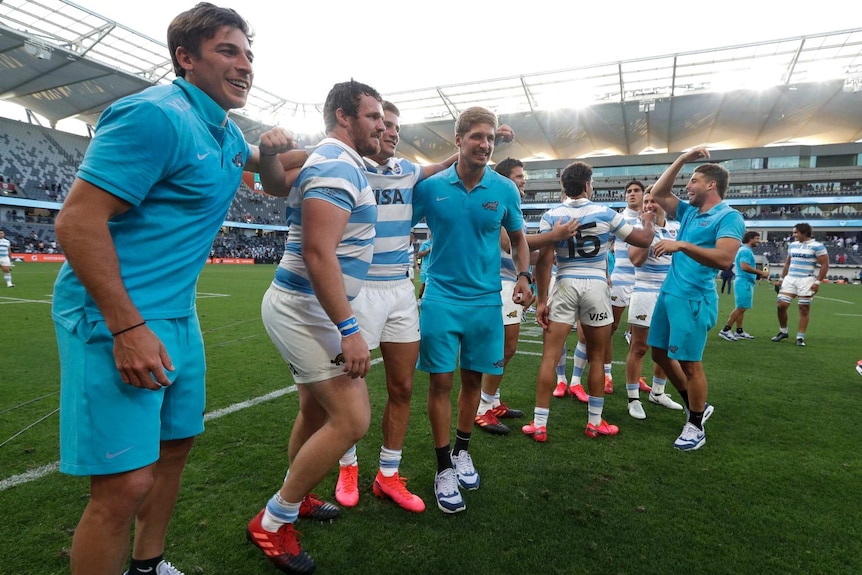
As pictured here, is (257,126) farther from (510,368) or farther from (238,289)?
(510,368)

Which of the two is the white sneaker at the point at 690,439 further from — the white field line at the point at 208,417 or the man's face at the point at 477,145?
the white field line at the point at 208,417

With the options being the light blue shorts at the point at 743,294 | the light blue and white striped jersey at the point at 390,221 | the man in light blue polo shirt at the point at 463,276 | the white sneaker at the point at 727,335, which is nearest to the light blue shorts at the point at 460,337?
the man in light blue polo shirt at the point at 463,276

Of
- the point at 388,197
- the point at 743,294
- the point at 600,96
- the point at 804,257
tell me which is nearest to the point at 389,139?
the point at 388,197

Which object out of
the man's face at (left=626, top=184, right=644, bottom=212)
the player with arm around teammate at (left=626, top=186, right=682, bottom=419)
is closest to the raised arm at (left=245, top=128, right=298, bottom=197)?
the player with arm around teammate at (left=626, top=186, right=682, bottom=419)

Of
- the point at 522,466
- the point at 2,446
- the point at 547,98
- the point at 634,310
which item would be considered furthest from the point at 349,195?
the point at 547,98

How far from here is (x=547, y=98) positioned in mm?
43781

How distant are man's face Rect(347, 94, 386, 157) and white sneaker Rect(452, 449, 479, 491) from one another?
2.04 metres

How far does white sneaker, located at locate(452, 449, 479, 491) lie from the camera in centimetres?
296

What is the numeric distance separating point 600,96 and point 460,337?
4612 centimetres

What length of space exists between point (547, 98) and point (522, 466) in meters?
45.9

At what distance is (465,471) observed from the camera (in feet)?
9.89

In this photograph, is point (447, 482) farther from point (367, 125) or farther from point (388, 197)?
point (367, 125)

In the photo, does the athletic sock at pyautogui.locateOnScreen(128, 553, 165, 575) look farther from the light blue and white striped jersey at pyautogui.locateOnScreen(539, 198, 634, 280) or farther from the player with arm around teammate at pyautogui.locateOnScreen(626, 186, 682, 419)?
the player with arm around teammate at pyautogui.locateOnScreen(626, 186, 682, 419)

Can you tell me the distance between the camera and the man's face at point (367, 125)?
7.18 feet
